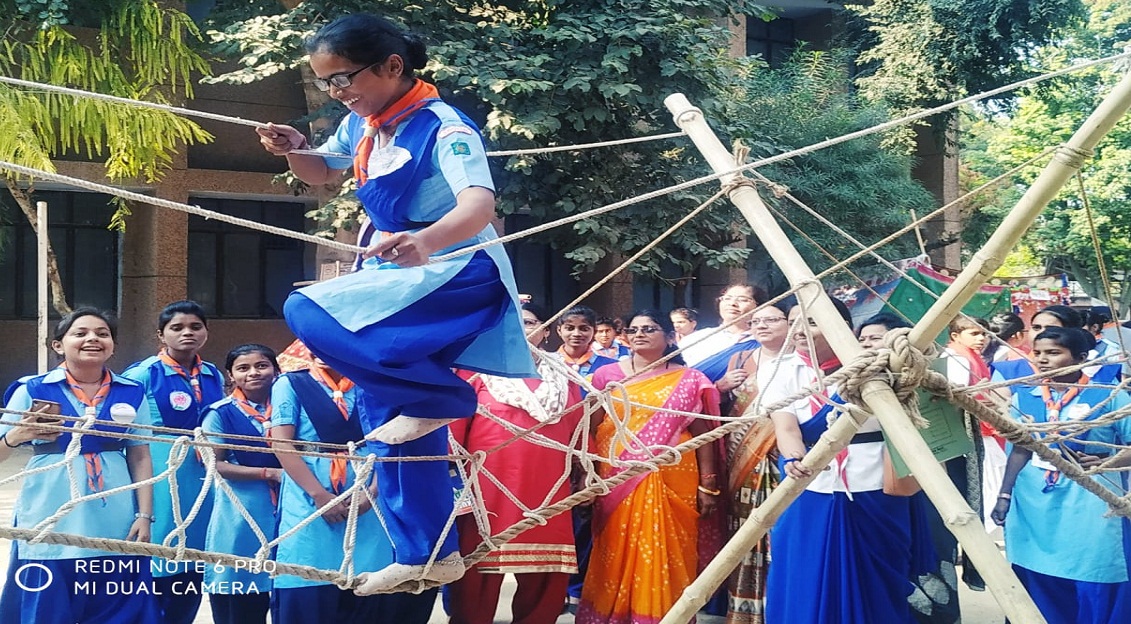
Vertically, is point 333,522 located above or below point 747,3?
below

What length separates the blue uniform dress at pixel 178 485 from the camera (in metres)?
4.27

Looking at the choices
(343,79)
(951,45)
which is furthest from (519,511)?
(951,45)

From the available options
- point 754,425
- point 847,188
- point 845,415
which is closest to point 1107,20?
point 847,188

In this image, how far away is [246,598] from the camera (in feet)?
14.1

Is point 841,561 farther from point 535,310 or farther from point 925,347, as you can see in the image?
point 535,310

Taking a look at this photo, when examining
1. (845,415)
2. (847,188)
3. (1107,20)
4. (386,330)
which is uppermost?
(1107,20)

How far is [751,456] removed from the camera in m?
4.98

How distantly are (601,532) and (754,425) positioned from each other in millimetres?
772

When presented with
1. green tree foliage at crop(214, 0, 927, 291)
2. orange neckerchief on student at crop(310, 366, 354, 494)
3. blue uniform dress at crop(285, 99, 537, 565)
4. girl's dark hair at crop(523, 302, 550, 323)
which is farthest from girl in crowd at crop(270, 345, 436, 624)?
green tree foliage at crop(214, 0, 927, 291)

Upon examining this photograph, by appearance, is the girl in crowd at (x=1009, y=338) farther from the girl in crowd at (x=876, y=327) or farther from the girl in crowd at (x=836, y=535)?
the girl in crowd at (x=836, y=535)

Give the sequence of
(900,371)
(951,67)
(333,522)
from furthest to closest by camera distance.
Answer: (951,67) → (333,522) → (900,371)

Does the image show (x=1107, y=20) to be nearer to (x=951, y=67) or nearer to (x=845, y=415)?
(x=951, y=67)

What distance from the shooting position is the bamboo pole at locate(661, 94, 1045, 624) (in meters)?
2.60

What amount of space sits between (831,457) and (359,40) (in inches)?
62.9
